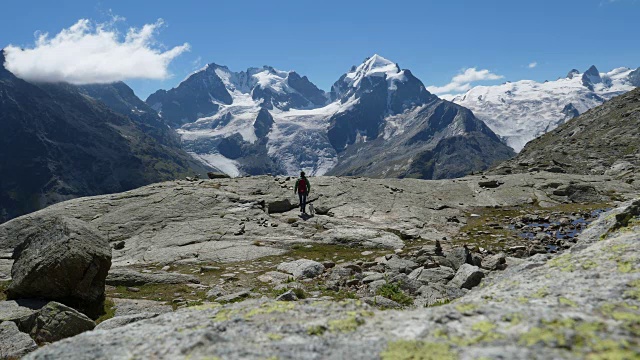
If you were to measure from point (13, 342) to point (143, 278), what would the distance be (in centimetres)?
1098

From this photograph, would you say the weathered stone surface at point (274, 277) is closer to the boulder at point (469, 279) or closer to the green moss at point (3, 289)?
the boulder at point (469, 279)

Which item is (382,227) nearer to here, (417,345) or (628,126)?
(417,345)

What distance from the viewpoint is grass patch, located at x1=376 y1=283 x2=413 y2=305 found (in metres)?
17.3

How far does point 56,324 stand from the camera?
50.4 feet

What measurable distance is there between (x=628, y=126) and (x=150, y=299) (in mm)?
113532

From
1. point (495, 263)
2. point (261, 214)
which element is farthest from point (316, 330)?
point (261, 214)

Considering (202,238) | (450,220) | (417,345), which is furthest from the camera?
(450,220)

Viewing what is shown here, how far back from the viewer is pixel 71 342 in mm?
7383

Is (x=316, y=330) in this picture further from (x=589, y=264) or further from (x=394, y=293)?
(x=394, y=293)

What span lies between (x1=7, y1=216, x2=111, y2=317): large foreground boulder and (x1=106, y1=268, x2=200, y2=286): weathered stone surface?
3823 mm

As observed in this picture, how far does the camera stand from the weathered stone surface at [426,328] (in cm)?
577

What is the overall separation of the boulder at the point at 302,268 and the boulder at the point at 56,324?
11.5 meters

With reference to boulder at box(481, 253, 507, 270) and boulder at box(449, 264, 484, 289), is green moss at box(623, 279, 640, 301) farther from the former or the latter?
boulder at box(481, 253, 507, 270)

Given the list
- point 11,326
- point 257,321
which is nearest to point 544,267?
point 257,321
